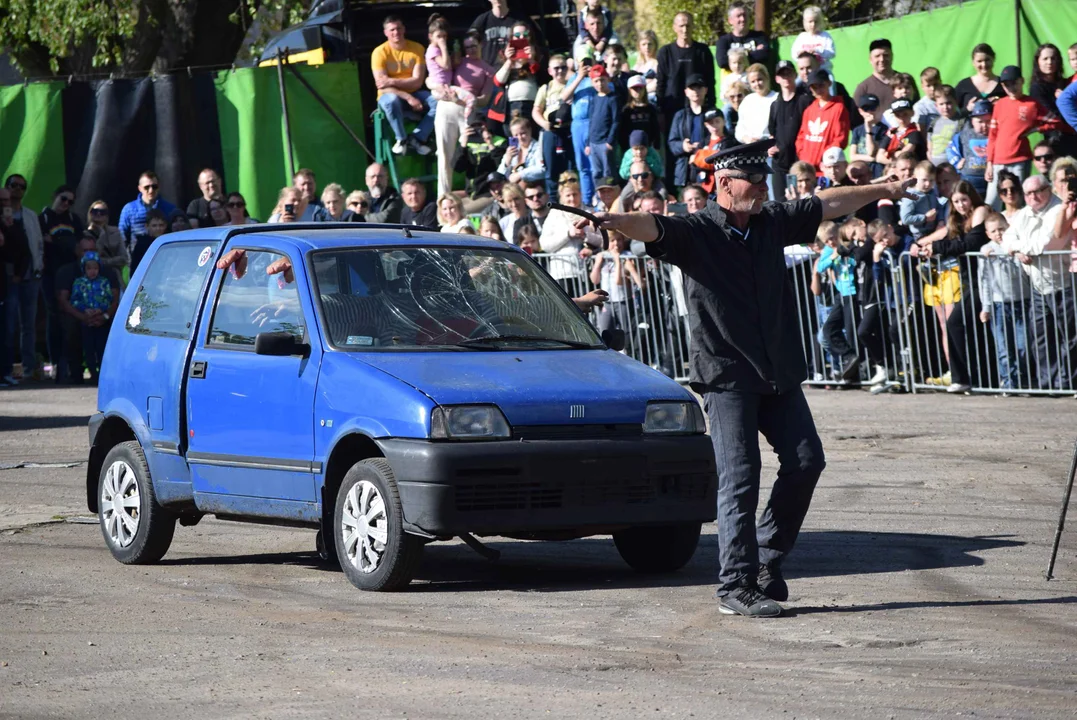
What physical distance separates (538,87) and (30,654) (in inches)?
596

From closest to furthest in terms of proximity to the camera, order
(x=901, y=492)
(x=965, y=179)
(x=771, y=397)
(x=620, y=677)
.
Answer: (x=620, y=677)
(x=771, y=397)
(x=901, y=492)
(x=965, y=179)

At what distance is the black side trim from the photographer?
8953mm

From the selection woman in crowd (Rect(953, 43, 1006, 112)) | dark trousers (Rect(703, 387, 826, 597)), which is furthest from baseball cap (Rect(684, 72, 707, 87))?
dark trousers (Rect(703, 387, 826, 597))

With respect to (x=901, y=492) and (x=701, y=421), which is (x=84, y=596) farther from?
(x=901, y=492)

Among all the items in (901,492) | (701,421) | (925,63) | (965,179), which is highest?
(925,63)

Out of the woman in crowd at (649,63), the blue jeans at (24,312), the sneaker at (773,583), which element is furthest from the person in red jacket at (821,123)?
the sneaker at (773,583)

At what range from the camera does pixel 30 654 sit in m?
7.34

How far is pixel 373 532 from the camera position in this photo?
8633 millimetres

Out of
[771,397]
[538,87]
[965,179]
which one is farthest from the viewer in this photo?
→ [538,87]

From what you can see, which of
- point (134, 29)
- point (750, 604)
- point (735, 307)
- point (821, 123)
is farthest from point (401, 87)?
point (750, 604)

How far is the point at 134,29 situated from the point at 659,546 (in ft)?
83.1

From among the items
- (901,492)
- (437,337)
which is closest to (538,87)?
(901,492)

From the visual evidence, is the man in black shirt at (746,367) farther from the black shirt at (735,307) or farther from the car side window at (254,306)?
the car side window at (254,306)

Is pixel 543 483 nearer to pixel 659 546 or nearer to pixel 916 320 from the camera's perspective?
pixel 659 546
